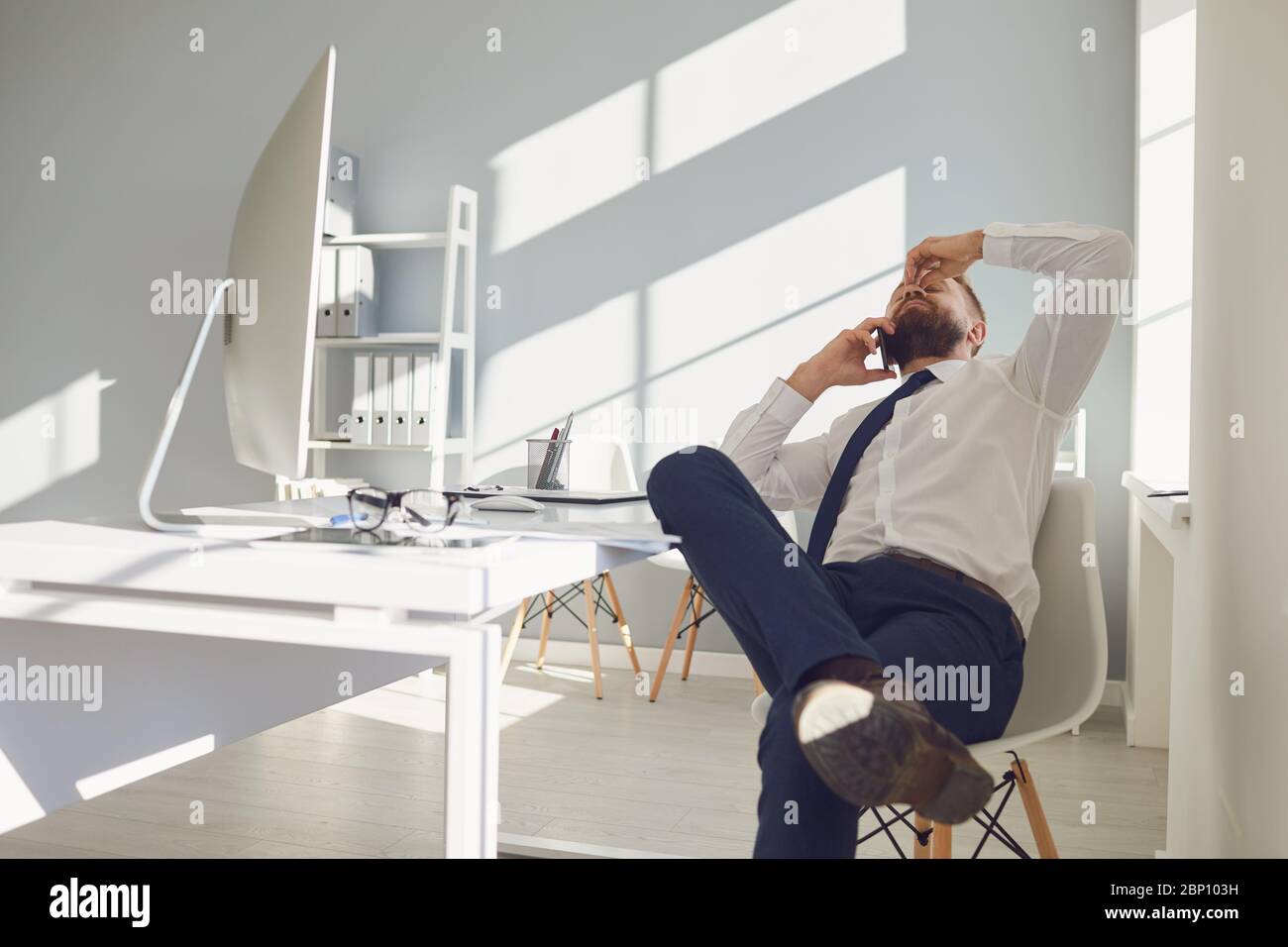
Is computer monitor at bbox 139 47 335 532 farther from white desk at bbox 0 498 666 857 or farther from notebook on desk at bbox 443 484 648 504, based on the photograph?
notebook on desk at bbox 443 484 648 504

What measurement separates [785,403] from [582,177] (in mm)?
2316

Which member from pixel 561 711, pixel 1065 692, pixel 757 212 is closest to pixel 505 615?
pixel 561 711

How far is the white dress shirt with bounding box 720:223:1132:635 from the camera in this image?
146 centimetres

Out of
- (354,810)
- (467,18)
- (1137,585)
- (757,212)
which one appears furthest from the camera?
(467,18)

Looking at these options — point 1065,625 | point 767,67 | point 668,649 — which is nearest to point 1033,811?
point 1065,625

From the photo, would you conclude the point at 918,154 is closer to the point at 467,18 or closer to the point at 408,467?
the point at 467,18

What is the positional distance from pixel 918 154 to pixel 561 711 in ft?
6.83

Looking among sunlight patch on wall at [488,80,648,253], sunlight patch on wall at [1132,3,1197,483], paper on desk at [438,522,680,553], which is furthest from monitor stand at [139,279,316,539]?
sunlight patch on wall at [488,80,648,253]

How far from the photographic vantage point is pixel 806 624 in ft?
3.59

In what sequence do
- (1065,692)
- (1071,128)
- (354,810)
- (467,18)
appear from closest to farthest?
(1065,692) → (354,810) → (1071,128) → (467,18)

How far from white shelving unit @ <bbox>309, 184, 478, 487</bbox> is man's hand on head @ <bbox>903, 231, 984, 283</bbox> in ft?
7.29

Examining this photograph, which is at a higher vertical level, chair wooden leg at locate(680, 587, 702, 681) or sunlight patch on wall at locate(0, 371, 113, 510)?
sunlight patch on wall at locate(0, 371, 113, 510)

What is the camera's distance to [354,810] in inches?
86.0

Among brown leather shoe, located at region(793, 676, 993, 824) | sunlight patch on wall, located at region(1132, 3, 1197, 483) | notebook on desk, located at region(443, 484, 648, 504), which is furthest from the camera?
sunlight patch on wall, located at region(1132, 3, 1197, 483)
